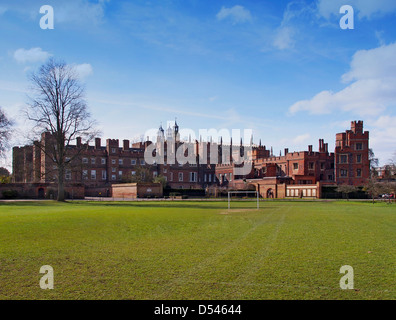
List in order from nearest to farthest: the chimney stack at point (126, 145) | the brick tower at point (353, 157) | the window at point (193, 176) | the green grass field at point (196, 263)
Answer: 1. the green grass field at point (196, 263)
2. the brick tower at point (353, 157)
3. the chimney stack at point (126, 145)
4. the window at point (193, 176)

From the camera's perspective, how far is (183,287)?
723cm

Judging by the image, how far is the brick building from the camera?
70.0m

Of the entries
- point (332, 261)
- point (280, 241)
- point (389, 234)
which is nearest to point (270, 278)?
point (332, 261)

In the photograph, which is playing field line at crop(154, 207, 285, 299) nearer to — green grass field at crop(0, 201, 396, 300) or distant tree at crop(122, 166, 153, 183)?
green grass field at crop(0, 201, 396, 300)

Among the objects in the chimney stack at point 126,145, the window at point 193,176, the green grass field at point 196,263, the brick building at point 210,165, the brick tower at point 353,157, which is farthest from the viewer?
the window at point 193,176

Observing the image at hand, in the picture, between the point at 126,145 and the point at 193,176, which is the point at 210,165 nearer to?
the point at 193,176

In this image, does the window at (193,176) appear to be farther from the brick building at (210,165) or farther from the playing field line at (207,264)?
the playing field line at (207,264)

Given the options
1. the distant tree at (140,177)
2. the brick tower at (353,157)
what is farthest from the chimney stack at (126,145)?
the brick tower at (353,157)

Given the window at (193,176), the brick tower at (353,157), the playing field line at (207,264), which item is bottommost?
the playing field line at (207,264)

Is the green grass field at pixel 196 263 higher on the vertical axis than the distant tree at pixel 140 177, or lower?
lower

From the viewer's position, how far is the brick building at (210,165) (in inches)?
2756

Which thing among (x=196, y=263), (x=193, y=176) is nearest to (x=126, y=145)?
(x=193, y=176)
